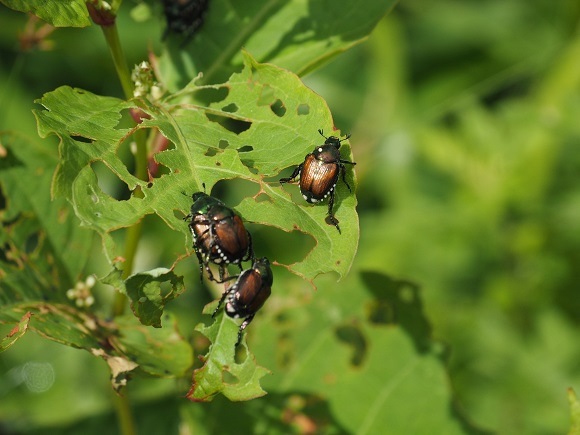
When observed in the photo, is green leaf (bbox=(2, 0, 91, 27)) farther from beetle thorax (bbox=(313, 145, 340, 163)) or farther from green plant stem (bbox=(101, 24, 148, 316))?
beetle thorax (bbox=(313, 145, 340, 163))

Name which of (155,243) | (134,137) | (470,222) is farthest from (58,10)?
(470,222)

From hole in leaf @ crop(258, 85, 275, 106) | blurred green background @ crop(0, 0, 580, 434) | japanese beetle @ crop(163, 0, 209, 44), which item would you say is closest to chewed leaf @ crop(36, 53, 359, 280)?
hole in leaf @ crop(258, 85, 275, 106)

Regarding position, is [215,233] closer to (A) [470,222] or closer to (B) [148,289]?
(B) [148,289]

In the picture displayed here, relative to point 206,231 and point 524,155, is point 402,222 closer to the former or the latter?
point 524,155

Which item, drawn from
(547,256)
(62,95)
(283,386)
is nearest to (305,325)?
(283,386)

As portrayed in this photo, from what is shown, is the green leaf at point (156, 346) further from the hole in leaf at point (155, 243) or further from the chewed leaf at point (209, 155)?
the hole in leaf at point (155, 243)

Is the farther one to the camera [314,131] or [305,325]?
[305,325]
